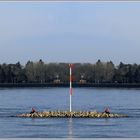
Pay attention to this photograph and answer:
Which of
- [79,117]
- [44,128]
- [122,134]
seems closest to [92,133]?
[122,134]

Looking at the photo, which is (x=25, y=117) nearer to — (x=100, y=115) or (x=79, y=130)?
(x=100, y=115)

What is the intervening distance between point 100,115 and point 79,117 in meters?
1.96

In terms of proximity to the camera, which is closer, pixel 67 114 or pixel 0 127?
pixel 0 127

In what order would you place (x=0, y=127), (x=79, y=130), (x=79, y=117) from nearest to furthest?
1. (x=79, y=130)
2. (x=0, y=127)
3. (x=79, y=117)

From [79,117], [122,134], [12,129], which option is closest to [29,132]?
[12,129]

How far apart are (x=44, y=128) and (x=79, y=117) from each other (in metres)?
11.9

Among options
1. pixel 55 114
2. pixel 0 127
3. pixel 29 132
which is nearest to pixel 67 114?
pixel 55 114

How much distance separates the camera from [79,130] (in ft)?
115

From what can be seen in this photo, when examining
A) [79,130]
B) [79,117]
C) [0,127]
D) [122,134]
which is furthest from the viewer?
[79,117]

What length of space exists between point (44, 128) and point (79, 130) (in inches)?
103

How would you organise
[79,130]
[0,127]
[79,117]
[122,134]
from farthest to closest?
[79,117] → [0,127] → [79,130] → [122,134]

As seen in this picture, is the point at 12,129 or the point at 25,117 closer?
the point at 12,129

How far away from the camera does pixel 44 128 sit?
36719mm

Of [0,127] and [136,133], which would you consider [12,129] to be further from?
[136,133]
